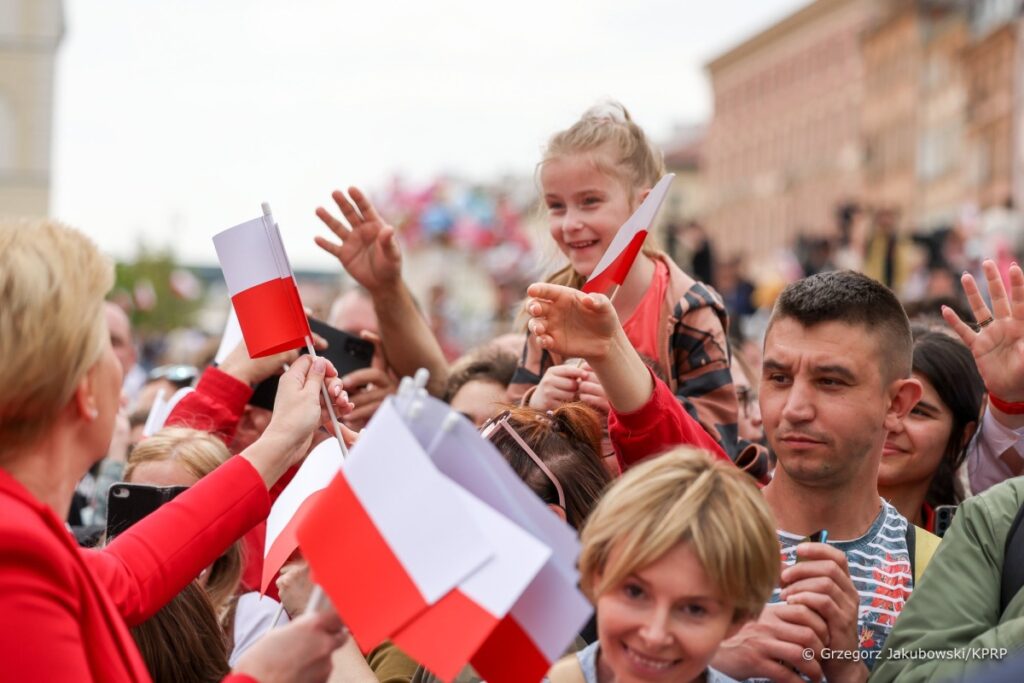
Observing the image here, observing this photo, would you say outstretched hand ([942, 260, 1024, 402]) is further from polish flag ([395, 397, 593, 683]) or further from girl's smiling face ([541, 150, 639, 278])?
polish flag ([395, 397, 593, 683])

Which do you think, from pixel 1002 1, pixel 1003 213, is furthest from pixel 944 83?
pixel 1003 213

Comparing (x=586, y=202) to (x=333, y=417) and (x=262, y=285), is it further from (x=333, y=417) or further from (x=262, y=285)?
(x=333, y=417)

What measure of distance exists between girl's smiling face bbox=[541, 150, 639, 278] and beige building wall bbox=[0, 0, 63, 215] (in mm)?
27324

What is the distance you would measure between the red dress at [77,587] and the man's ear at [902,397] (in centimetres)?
173

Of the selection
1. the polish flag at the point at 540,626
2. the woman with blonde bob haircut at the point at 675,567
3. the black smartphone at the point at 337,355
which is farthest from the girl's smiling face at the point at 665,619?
the black smartphone at the point at 337,355

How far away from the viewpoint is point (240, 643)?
15.7 feet

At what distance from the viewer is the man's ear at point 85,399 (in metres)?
3.02

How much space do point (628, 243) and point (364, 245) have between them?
1622mm

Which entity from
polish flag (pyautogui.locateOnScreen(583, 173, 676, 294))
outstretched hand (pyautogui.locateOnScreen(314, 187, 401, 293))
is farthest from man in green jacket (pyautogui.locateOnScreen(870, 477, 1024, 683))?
outstretched hand (pyautogui.locateOnScreen(314, 187, 401, 293))

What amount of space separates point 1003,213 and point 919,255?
1.52 metres

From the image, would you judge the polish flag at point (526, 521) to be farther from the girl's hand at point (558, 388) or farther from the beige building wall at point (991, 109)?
the beige building wall at point (991, 109)

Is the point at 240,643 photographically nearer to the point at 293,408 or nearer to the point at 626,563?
the point at 293,408

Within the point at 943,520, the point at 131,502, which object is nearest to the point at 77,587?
the point at 131,502

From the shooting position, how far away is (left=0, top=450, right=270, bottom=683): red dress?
2.83m
